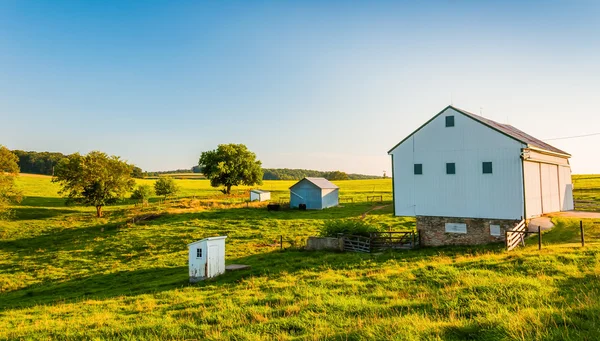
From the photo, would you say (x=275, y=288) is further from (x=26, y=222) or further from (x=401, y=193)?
(x=26, y=222)

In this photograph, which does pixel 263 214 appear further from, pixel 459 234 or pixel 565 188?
pixel 565 188

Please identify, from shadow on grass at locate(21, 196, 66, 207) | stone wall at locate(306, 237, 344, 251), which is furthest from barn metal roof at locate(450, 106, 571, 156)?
shadow on grass at locate(21, 196, 66, 207)

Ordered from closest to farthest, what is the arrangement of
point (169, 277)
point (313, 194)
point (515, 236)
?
point (515, 236) → point (169, 277) → point (313, 194)

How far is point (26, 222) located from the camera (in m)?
45.5

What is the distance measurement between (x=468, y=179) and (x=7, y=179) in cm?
5656

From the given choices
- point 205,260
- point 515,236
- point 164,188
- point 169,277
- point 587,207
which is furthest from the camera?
point 164,188

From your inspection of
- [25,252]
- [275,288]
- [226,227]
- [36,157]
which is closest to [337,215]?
[226,227]

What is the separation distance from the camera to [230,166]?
73250 mm

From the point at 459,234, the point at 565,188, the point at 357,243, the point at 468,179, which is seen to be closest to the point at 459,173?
the point at 468,179

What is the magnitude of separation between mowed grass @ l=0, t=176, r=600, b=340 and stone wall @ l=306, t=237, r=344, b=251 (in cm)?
109

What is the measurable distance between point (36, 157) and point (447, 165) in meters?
157

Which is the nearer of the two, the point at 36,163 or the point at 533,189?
the point at 533,189

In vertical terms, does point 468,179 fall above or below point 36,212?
above

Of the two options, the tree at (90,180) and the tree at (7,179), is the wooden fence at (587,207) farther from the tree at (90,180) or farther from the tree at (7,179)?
the tree at (7,179)
